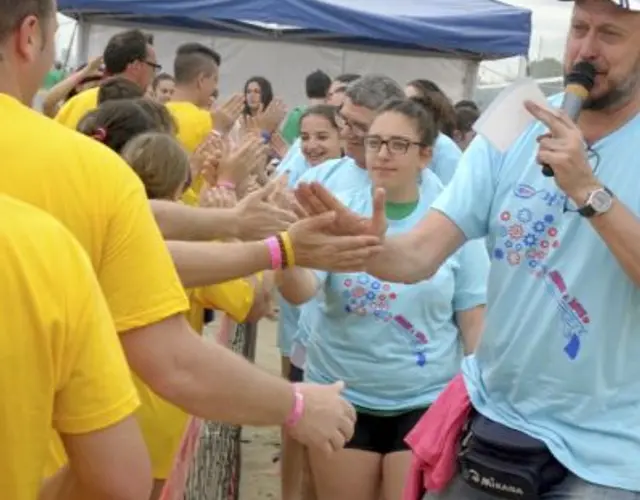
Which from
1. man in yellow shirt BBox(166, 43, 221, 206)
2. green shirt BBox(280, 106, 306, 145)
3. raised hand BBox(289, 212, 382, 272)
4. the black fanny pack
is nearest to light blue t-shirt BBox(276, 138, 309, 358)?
man in yellow shirt BBox(166, 43, 221, 206)

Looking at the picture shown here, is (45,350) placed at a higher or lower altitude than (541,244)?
higher

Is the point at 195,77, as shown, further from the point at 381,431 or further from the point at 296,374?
the point at 381,431

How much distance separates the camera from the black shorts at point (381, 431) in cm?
434

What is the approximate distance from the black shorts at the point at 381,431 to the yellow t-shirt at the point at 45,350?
2.59m

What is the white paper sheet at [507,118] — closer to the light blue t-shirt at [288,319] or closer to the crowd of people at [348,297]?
the crowd of people at [348,297]

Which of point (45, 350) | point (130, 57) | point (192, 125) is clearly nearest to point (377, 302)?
point (45, 350)

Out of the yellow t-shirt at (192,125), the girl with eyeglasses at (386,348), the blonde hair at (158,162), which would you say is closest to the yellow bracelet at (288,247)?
the blonde hair at (158,162)

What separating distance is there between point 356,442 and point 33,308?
281 cm

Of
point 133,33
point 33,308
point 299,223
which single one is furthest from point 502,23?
point 33,308

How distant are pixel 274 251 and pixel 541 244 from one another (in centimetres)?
83

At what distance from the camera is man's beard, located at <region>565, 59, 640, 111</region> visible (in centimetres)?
278

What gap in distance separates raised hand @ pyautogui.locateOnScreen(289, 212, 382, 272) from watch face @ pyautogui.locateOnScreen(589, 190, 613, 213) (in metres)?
0.71

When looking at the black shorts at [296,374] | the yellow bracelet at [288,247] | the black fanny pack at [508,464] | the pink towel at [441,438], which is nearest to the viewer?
the black fanny pack at [508,464]

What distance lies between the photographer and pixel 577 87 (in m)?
2.73
